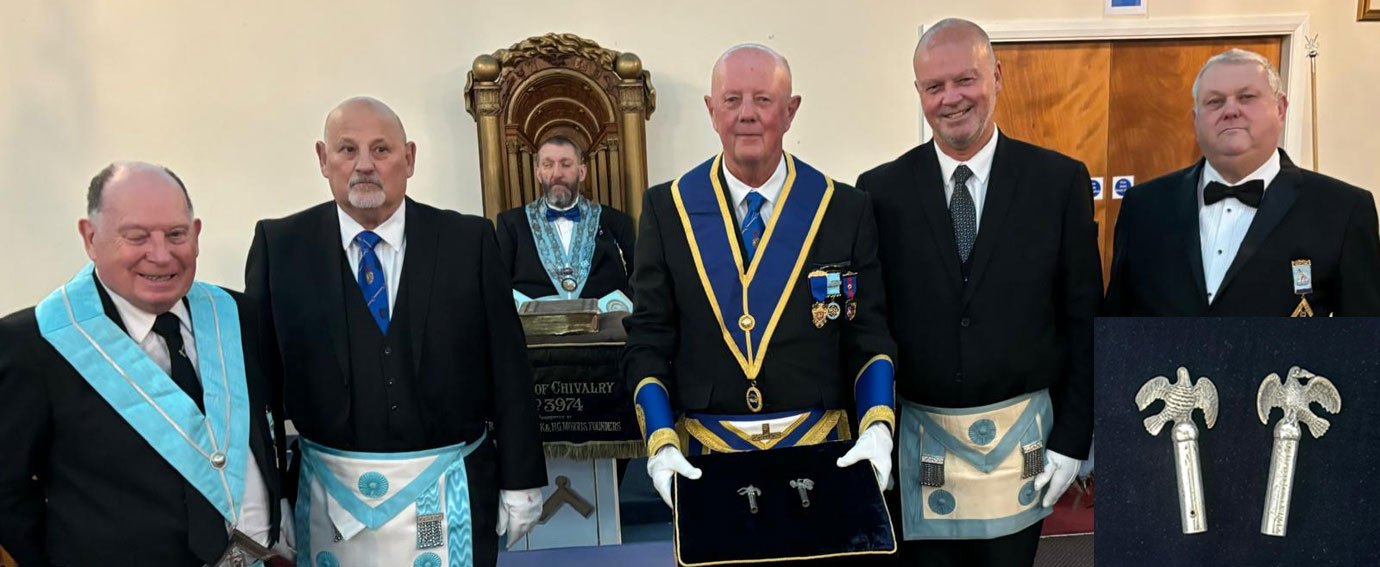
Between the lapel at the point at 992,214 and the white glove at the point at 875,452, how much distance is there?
435mm

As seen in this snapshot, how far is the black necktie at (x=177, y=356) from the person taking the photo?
171 centimetres

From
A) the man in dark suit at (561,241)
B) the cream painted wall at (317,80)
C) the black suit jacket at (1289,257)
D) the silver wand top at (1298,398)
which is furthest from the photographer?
the cream painted wall at (317,80)

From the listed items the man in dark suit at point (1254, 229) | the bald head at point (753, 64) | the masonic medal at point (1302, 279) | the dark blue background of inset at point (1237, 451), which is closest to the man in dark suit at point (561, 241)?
the bald head at point (753, 64)

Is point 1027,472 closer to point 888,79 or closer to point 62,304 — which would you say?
point 62,304

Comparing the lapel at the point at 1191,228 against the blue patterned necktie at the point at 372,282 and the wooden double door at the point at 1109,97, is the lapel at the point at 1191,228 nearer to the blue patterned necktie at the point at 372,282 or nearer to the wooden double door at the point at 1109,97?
the blue patterned necktie at the point at 372,282

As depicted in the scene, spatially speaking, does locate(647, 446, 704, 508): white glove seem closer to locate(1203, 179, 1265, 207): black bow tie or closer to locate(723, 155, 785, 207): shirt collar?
locate(723, 155, 785, 207): shirt collar

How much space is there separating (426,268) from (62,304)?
26.7 inches

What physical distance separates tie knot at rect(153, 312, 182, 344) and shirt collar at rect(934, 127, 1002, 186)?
173 cm

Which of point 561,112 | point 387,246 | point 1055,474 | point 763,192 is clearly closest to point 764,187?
point 763,192

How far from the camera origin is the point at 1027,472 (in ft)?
6.93

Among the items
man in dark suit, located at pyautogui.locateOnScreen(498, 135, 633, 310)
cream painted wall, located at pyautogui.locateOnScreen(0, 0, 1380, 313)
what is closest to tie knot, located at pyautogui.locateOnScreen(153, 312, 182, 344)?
man in dark suit, located at pyautogui.locateOnScreen(498, 135, 633, 310)

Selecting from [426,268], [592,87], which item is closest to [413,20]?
[592,87]

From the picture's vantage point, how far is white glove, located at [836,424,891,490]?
1778 mm

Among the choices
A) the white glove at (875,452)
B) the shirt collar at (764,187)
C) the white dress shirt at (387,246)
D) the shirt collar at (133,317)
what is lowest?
the white glove at (875,452)
